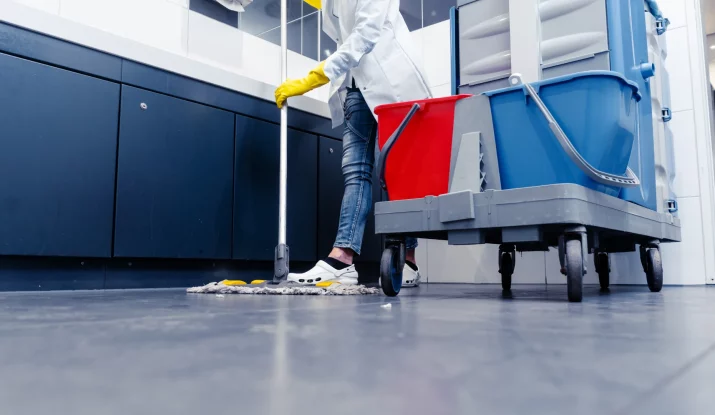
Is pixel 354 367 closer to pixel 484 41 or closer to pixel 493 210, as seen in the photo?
pixel 493 210

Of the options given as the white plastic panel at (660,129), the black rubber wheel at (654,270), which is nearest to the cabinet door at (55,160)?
the black rubber wheel at (654,270)

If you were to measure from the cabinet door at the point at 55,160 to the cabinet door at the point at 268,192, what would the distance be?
19.0 inches

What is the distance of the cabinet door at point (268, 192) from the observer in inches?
79.6

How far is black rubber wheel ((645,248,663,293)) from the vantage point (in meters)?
1.53

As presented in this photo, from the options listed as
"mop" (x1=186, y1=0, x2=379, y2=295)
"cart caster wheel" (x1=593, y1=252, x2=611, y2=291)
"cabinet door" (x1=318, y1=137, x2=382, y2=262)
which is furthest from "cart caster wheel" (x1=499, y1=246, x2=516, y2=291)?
"cabinet door" (x1=318, y1=137, x2=382, y2=262)

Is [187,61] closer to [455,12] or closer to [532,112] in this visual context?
[455,12]

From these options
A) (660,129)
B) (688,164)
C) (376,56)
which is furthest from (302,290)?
(688,164)

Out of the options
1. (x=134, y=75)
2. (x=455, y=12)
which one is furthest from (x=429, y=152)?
(x=134, y=75)

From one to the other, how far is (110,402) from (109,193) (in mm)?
1561

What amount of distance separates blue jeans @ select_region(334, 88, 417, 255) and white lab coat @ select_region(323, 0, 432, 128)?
7 cm

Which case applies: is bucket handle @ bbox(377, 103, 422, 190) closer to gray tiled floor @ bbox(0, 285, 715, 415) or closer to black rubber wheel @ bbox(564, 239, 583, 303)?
black rubber wheel @ bbox(564, 239, 583, 303)

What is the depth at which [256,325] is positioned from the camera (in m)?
0.60

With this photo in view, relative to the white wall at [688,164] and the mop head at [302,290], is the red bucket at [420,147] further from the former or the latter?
the white wall at [688,164]

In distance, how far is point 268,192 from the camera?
2102mm
